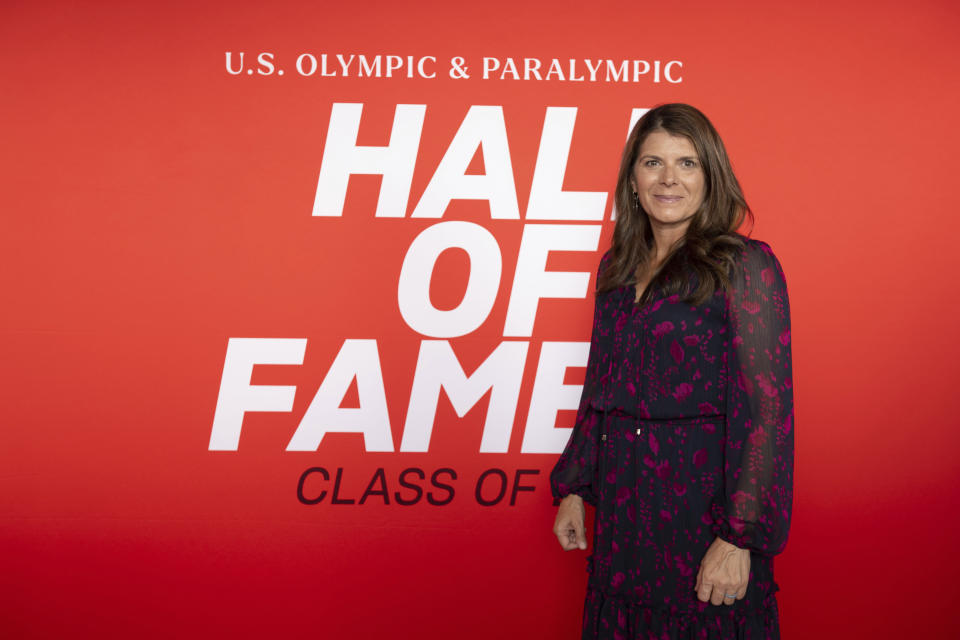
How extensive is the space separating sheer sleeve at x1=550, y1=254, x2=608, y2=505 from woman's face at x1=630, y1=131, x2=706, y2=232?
26 centimetres

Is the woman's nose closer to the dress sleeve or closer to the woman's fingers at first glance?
the dress sleeve

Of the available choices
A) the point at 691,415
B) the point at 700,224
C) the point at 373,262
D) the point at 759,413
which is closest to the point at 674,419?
the point at 691,415

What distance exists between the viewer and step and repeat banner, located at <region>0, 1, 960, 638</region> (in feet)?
7.22

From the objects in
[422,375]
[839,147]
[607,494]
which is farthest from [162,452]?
[839,147]

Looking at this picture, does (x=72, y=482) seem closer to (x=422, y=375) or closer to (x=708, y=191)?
(x=422, y=375)

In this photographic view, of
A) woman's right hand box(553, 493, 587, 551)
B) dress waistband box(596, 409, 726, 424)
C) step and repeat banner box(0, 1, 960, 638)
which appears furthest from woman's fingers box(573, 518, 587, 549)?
step and repeat banner box(0, 1, 960, 638)

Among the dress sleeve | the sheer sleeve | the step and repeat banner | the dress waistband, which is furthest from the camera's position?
the step and repeat banner

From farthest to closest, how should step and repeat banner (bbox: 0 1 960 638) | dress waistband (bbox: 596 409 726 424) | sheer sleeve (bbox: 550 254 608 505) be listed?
1. step and repeat banner (bbox: 0 1 960 638)
2. sheer sleeve (bbox: 550 254 608 505)
3. dress waistband (bbox: 596 409 726 424)

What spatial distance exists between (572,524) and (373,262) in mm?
1008

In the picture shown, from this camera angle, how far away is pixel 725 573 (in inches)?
53.9

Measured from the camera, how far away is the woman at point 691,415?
53.4 inches

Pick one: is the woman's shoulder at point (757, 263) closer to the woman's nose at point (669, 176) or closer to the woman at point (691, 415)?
the woman at point (691, 415)

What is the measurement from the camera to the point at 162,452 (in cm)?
225

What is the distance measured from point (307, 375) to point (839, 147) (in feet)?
5.93
